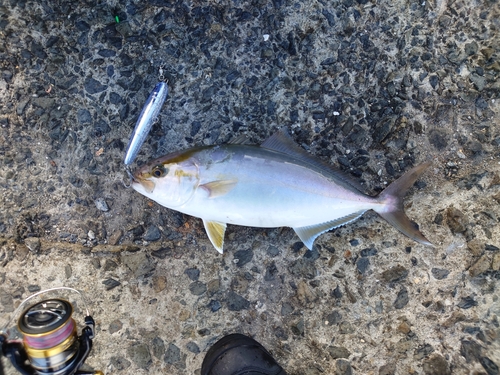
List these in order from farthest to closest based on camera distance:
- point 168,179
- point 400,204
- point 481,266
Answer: point 481,266 → point 400,204 → point 168,179

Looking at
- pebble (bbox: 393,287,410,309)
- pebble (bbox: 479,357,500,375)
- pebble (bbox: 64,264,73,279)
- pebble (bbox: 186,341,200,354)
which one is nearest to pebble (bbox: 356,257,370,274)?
pebble (bbox: 393,287,410,309)

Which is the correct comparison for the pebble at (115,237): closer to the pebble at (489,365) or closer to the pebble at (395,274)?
the pebble at (395,274)

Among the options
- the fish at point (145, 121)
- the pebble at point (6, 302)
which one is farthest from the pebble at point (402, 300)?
the pebble at point (6, 302)

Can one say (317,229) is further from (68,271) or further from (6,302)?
(6,302)

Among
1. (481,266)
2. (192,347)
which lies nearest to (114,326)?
(192,347)

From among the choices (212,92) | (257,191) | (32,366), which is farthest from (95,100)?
(32,366)

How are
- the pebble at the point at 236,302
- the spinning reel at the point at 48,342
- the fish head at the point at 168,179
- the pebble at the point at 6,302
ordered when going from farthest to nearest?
the pebble at the point at 236,302 < the pebble at the point at 6,302 < the fish head at the point at 168,179 < the spinning reel at the point at 48,342
